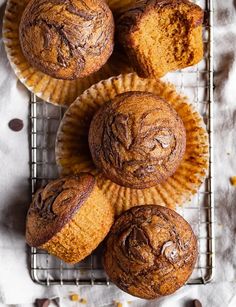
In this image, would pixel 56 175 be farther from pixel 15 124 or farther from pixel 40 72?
pixel 40 72

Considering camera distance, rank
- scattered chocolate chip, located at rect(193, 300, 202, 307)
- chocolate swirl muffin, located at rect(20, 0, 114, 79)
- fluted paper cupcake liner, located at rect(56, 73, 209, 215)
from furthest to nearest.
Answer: scattered chocolate chip, located at rect(193, 300, 202, 307) < fluted paper cupcake liner, located at rect(56, 73, 209, 215) < chocolate swirl muffin, located at rect(20, 0, 114, 79)

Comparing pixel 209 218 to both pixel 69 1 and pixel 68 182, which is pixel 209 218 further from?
pixel 69 1

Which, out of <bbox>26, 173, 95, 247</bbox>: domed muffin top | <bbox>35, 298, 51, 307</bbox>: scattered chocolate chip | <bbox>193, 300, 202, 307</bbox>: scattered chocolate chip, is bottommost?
<bbox>193, 300, 202, 307</bbox>: scattered chocolate chip

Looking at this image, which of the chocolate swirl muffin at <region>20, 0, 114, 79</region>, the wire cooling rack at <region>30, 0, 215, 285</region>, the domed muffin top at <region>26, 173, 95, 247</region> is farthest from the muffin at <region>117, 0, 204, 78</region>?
the domed muffin top at <region>26, 173, 95, 247</region>

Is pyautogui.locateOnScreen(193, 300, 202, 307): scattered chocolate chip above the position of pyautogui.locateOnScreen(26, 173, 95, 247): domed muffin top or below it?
below

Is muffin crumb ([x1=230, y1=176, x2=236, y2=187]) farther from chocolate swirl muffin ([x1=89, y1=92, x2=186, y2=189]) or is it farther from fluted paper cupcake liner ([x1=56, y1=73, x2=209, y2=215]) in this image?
chocolate swirl muffin ([x1=89, y1=92, x2=186, y2=189])

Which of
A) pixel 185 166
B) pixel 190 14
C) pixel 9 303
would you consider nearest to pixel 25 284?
pixel 9 303
